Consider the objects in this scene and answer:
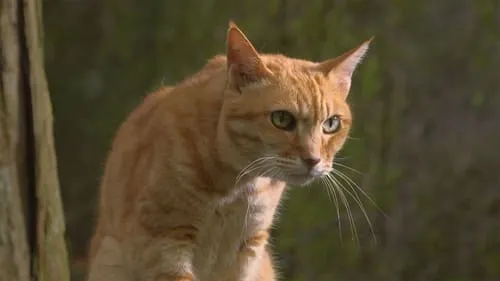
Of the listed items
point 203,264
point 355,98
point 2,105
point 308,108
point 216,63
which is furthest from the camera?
point 355,98

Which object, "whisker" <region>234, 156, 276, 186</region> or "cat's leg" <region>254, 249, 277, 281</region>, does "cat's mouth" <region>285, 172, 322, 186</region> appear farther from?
"cat's leg" <region>254, 249, 277, 281</region>

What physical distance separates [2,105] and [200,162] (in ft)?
1.17

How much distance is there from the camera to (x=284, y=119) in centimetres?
148

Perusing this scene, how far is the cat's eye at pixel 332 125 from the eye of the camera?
5.02 ft

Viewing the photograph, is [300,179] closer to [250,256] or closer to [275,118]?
[275,118]

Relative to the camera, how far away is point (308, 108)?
1490 millimetres

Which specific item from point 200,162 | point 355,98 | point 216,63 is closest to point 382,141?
point 355,98

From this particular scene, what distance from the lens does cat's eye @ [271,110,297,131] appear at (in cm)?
148

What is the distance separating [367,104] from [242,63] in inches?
34.9

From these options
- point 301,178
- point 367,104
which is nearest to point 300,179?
point 301,178

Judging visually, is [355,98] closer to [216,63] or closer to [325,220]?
[325,220]

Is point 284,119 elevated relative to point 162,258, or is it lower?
elevated

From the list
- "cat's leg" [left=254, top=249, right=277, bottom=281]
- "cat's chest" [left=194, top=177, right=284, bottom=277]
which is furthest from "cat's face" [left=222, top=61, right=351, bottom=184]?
"cat's leg" [left=254, top=249, right=277, bottom=281]

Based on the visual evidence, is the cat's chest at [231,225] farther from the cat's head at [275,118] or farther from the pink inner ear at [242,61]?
the pink inner ear at [242,61]
